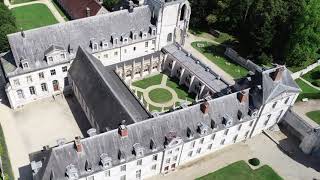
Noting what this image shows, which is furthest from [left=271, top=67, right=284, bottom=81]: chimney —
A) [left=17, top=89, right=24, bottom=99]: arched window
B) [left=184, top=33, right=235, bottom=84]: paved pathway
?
[left=17, top=89, right=24, bottom=99]: arched window

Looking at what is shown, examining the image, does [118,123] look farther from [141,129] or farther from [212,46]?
[212,46]

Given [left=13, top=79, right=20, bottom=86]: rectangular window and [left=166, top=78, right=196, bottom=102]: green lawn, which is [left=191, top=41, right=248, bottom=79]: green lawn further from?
[left=13, top=79, right=20, bottom=86]: rectangular window

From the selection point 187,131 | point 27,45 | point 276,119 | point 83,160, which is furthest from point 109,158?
point 276,119

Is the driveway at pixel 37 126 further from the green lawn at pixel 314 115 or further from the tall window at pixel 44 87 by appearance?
the green lawn at pixel 314 115

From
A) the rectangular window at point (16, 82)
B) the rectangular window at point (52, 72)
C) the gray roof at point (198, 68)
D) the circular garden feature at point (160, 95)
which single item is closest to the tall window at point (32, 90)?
the rectangular window at point (16, 82)

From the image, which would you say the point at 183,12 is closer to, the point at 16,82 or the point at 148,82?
the point at 148,82
